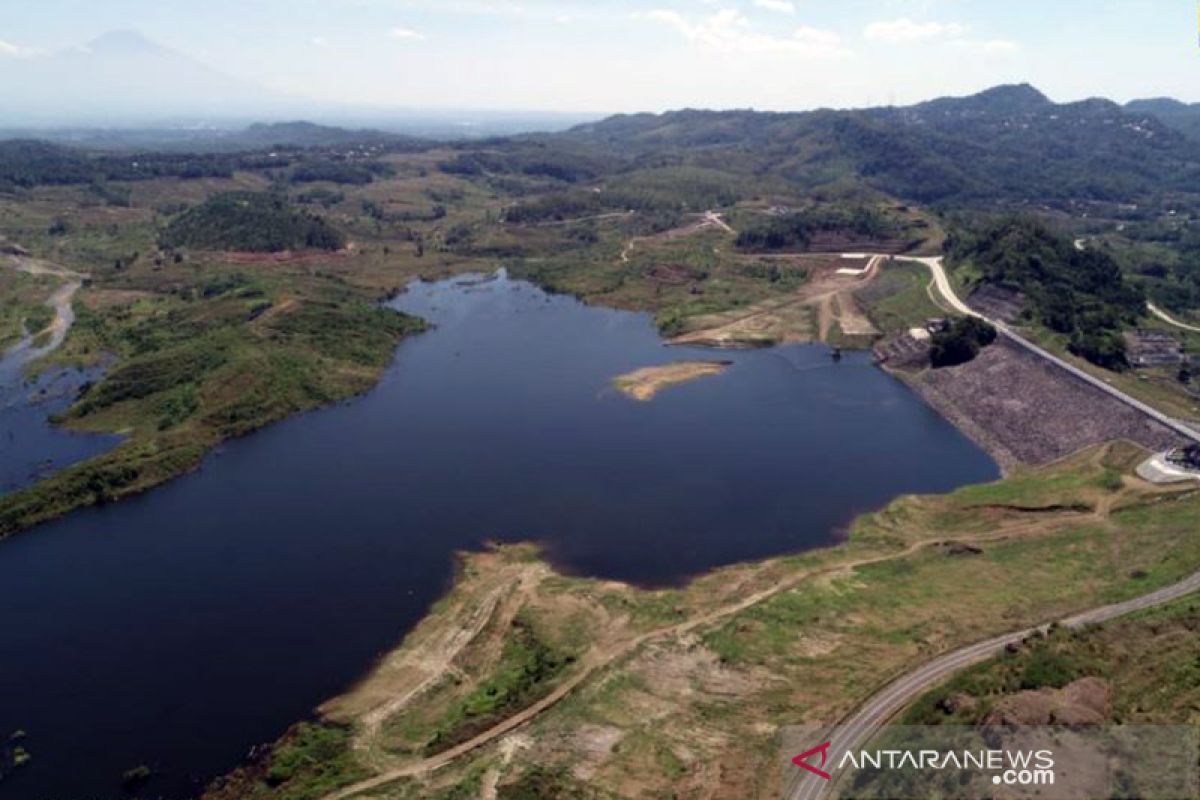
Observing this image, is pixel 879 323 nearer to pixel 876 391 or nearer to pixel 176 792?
pixel 876 391

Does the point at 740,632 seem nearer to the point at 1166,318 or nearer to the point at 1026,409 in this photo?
the point at 1026,409

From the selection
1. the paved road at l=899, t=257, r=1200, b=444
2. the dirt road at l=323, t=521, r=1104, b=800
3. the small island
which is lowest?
the dirt road at l=323, t=521, r=1104, b=800

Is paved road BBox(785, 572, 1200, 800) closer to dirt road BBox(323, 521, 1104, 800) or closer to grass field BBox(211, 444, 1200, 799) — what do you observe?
grass field BBox(211, 444, 1200, 799)

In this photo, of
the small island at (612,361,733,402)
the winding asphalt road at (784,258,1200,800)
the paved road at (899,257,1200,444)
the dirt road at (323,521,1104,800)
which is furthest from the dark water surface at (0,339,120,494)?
the paved road at (899,257,1200,444)

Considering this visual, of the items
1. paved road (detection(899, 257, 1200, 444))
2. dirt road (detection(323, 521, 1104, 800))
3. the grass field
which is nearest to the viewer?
dirt road (detection(323, 521, 1104, 800))

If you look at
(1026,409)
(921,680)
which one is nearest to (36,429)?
(921,680)

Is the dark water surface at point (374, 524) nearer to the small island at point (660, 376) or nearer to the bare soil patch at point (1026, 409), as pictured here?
the small island at point (660, 376)
